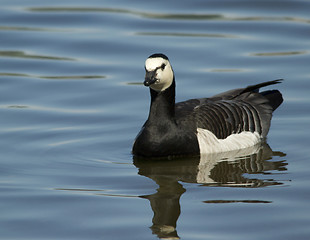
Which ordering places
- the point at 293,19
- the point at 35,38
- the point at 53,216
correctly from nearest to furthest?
the point at 53,216
the point at 35,38
the point at 293,19

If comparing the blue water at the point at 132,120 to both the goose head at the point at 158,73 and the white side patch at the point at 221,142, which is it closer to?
the white side patch at the point at 221,142

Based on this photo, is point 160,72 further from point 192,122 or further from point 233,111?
point 233,111

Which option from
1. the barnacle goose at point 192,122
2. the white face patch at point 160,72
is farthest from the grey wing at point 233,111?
the white face patch at point 160,72

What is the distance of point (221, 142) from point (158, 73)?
163 centimetres

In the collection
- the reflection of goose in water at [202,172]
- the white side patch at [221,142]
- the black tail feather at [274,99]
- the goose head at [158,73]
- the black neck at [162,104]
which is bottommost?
the reflection of goose in water at [202,172]

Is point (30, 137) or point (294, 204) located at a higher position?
point (30, 137)

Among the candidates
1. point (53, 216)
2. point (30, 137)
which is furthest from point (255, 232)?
point (30, 137)

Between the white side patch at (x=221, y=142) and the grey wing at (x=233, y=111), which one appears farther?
the grey wing at (x=233, y=111)

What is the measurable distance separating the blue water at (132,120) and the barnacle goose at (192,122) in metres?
0.23

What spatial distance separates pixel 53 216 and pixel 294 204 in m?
2.87

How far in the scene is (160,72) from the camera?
1084 centimetres

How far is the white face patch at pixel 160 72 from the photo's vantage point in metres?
10.8

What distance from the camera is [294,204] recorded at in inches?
354

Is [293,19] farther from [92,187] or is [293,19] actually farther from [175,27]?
[92,187]
